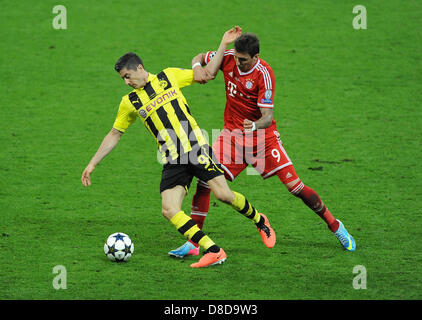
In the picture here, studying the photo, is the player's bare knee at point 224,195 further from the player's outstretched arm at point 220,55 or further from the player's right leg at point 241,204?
the player's outstretched arm at point 220,55

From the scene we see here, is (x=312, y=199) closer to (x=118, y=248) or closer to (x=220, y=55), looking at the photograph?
(x=220, y=55)

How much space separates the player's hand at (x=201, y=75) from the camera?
7230 millimetres

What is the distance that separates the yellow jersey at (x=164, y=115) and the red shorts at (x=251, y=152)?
53cm

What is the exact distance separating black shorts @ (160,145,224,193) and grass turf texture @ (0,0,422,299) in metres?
0.86

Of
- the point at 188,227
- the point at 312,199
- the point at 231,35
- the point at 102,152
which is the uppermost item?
the point at 231,35

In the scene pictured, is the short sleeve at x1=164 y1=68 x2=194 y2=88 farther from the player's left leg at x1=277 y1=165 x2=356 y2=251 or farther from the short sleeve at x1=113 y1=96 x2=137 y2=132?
the player's left leg at x1=277 y1=165 x2=356 y2=251

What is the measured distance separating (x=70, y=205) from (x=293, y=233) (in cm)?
291

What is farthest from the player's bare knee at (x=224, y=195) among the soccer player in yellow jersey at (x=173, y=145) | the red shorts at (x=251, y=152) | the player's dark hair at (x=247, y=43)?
the player's dark hair at (x=247, y=43)

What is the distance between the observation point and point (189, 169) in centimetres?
715

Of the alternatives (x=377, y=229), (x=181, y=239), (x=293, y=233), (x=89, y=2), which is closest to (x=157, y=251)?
(x=181, y=239)

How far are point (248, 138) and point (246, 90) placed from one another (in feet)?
1.79

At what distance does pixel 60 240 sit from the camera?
7793mm

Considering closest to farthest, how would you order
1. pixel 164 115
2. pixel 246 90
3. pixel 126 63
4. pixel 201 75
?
pixel 126 63
pixel 164 115
pixel 201 75
pixel 246 90

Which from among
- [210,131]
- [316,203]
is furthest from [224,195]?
[210,131]
